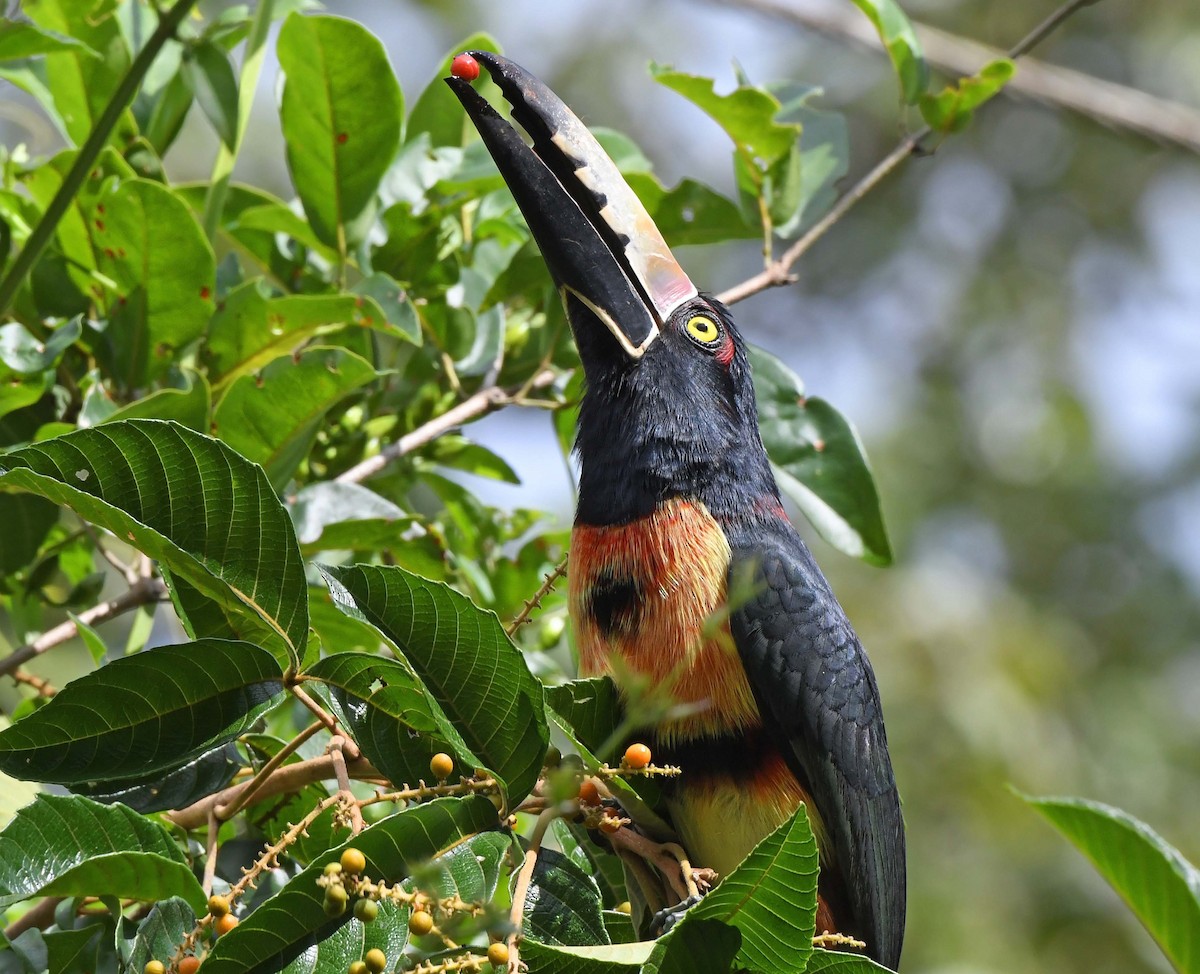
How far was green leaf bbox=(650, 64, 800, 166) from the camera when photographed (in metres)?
2.82

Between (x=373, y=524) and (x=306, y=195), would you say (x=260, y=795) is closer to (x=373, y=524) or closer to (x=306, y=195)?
(x=373, y=524)

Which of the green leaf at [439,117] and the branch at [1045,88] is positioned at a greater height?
the branch at [1045,88]

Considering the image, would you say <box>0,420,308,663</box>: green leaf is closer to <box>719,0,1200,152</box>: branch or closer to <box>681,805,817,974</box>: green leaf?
<box>681,805,817,974</box>: green leaf

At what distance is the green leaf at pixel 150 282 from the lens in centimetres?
249

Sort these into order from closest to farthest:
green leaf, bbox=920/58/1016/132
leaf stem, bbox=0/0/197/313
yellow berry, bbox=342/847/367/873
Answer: yellow berry, bbox=342/847/367/873 < leaf stem, bbox=0/0/197/313 < green leaf, bbox=920/58/1016/132

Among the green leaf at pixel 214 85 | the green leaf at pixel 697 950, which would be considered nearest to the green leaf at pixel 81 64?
the green leaf at pixel 214 85

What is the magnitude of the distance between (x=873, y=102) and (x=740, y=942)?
9800mm

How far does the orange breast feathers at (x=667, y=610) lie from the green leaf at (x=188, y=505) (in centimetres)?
78

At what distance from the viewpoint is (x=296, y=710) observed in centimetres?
265

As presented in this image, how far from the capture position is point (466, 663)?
5.51 ft

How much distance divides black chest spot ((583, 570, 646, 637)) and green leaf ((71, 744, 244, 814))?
0.80 meters

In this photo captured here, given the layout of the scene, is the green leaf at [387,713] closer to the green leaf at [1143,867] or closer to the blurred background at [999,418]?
the green leaf at [1143,867]

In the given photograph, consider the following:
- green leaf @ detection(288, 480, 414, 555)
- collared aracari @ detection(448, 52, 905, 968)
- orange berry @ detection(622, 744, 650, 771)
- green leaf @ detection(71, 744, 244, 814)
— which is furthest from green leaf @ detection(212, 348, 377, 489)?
orange berry @ detection(622, 744, 650, 771)

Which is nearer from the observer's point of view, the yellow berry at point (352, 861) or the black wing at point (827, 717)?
the yellow berry at point (352, 861)
